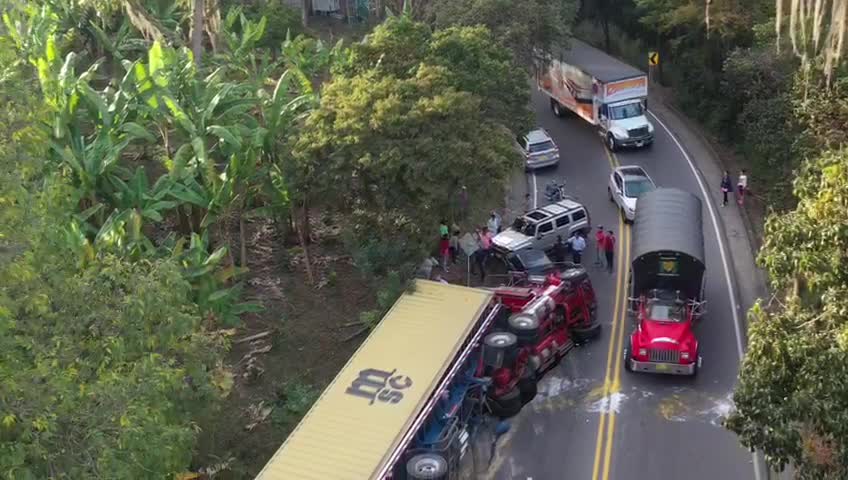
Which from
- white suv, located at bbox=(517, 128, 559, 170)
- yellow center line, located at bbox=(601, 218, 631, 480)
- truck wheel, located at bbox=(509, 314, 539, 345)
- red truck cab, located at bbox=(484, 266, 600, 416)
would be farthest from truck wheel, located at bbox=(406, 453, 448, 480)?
white suv, located at bbox=(517, 128, 559, 170)

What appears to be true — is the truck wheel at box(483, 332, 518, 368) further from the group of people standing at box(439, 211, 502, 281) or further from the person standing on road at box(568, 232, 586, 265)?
the person standing on road at box(568, 232, 586, 265)

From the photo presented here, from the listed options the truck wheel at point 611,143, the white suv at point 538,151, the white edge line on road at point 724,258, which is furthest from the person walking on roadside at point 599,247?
the truck wheel at point 611,143

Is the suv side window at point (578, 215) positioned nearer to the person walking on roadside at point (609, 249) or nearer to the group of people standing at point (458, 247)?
the person walking on roadside at point (609, 249)

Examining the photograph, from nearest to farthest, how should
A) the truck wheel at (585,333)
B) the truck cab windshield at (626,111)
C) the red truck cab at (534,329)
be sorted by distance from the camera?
the red truck cab at (534,329)
the truck wheel at (585,333)
the truck cab windshield at (626,111)

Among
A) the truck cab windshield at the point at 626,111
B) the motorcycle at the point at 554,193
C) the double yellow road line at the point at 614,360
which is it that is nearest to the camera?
the double yellow road line at the point at 614,360

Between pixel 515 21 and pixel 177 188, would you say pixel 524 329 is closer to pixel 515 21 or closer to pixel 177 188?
pixel 177 188

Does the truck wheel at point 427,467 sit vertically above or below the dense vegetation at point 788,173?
below
